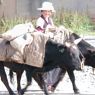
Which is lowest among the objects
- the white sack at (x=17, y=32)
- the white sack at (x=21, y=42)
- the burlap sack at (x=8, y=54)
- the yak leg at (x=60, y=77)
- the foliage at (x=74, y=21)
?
the foliage at (x=74, y=21)

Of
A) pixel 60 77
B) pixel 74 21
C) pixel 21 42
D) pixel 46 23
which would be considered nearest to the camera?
pixel 21 42

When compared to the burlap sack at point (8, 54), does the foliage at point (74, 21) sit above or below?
below

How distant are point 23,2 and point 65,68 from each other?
441 inches

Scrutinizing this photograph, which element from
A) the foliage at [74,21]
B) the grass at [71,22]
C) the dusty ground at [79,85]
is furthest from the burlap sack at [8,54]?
the foliage at [74,21]

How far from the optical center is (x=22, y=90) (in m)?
10.7

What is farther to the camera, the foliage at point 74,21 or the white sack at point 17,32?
the foliage at point 74,21

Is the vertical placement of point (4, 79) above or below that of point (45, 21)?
below

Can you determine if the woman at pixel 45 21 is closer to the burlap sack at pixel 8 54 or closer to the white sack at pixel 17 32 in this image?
the white sack at pixel 17 32

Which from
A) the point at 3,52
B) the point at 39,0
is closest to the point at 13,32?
the point at 3,52

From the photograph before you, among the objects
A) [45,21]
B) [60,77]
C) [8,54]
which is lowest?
[60,77]

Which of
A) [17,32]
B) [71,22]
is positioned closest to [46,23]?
[17,32]

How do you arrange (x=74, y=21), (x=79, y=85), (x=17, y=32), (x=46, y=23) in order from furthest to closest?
(x=74, y=21)
(x=79, y=85)
(x=46, y=23)
(x=17, y=32)

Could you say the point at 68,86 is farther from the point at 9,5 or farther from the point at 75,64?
the point at 9,5

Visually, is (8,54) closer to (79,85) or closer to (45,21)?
(45,21)
